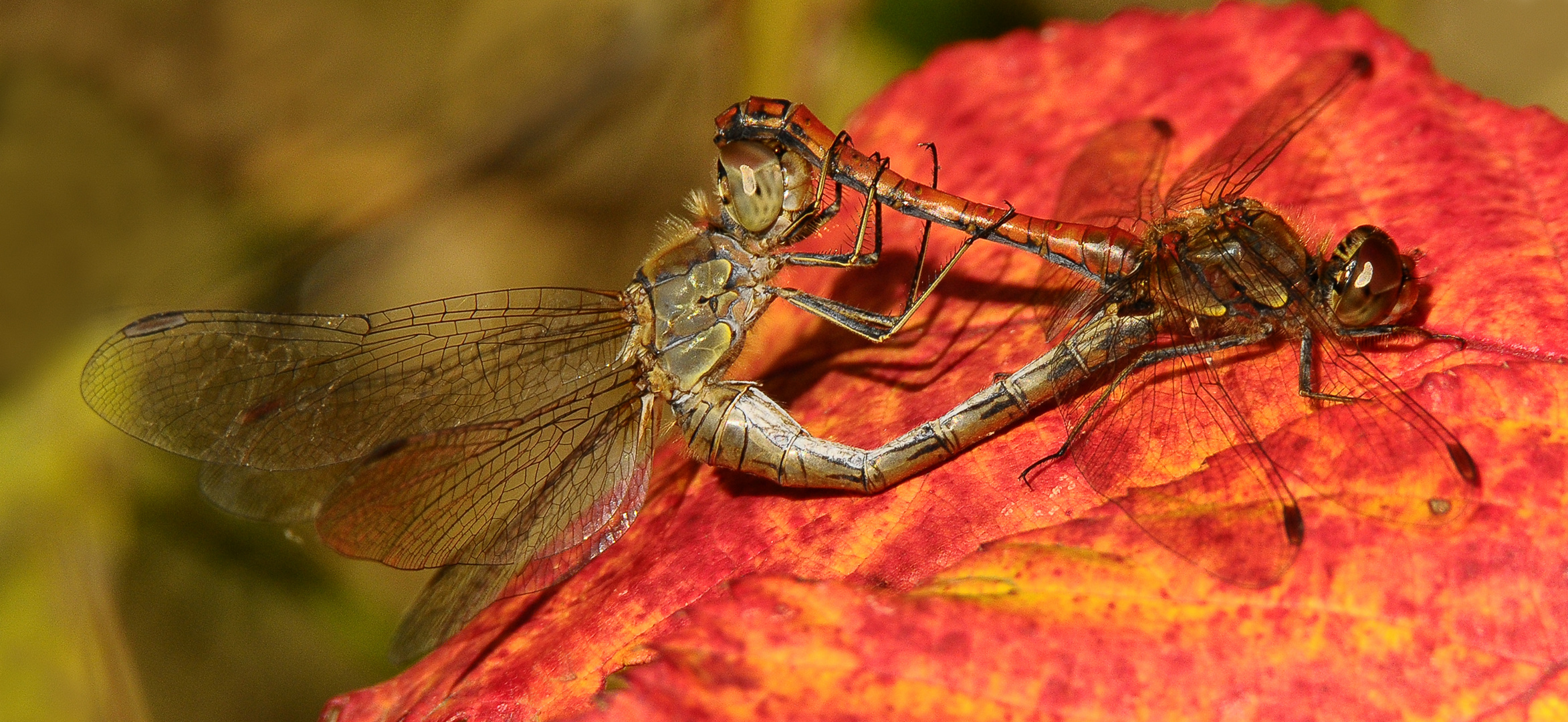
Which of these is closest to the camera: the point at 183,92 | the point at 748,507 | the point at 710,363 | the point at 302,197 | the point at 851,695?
the point at 851,695

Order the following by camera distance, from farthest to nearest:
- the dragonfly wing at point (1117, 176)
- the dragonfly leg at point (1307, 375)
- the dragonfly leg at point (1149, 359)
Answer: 1. the dragonfly wing at point (1117, 176)
2. the dragonfly leg at point (1149, 359)
3. the dragonfly leg at point (1307, 375)

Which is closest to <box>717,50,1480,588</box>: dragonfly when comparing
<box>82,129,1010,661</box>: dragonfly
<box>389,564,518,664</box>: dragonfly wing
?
<box>82,129,1010,661</box>: dragonfly

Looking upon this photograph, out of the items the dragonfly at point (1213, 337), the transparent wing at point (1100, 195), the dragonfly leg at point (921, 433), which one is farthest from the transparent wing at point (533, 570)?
the transparent wing at point (1100, 195)

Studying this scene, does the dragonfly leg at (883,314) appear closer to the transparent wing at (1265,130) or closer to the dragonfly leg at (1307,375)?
the transparent wing at (1265,130)

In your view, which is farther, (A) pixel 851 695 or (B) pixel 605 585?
(B) pixel 605 585

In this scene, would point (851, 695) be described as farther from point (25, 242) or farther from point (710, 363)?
point (25, 242)

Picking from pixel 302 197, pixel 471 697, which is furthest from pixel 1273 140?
pixel 302 197

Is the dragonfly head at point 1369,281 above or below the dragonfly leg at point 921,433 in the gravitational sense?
below

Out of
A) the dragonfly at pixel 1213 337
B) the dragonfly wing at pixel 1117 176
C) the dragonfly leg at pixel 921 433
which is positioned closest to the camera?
the dragonfly at pixel 1213 337
